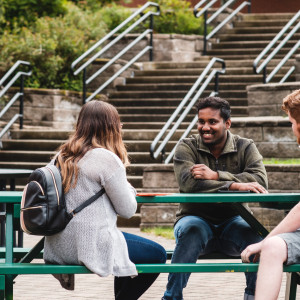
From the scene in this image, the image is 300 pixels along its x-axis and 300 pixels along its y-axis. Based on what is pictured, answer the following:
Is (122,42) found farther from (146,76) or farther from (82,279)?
(82,279)

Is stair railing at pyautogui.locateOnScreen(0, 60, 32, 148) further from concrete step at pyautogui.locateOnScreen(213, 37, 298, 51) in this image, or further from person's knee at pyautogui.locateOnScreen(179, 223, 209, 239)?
person's knee at pyautogui.locateOnScreen(179, 223, 209, 239)

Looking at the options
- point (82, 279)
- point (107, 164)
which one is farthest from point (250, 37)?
point (107, 164)

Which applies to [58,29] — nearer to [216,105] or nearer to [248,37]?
[248,37]

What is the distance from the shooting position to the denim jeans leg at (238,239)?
5.16 meters

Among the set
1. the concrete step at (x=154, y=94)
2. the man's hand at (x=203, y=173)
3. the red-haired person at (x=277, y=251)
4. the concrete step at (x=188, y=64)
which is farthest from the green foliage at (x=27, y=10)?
the red-haired person at (x=277, y=251)

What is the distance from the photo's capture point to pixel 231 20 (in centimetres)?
1747

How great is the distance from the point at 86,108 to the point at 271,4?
675 inches

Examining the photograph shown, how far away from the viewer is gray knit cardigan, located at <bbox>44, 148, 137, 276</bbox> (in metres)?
4.46

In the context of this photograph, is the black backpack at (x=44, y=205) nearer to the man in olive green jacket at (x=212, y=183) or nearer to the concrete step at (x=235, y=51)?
the man in olive green jacket at (x=212, y=183)

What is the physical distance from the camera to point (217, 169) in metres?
5.61

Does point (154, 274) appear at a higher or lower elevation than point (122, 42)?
lower

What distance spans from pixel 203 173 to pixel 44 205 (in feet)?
4.65

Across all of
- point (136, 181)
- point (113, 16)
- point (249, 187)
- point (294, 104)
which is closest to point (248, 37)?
point (113, 16)

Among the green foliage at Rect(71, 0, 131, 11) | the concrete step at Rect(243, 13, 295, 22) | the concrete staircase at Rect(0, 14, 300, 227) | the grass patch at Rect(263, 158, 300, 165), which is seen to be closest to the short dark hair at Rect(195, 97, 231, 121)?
the grass patch at Rect(263, 158, 300, 165)
